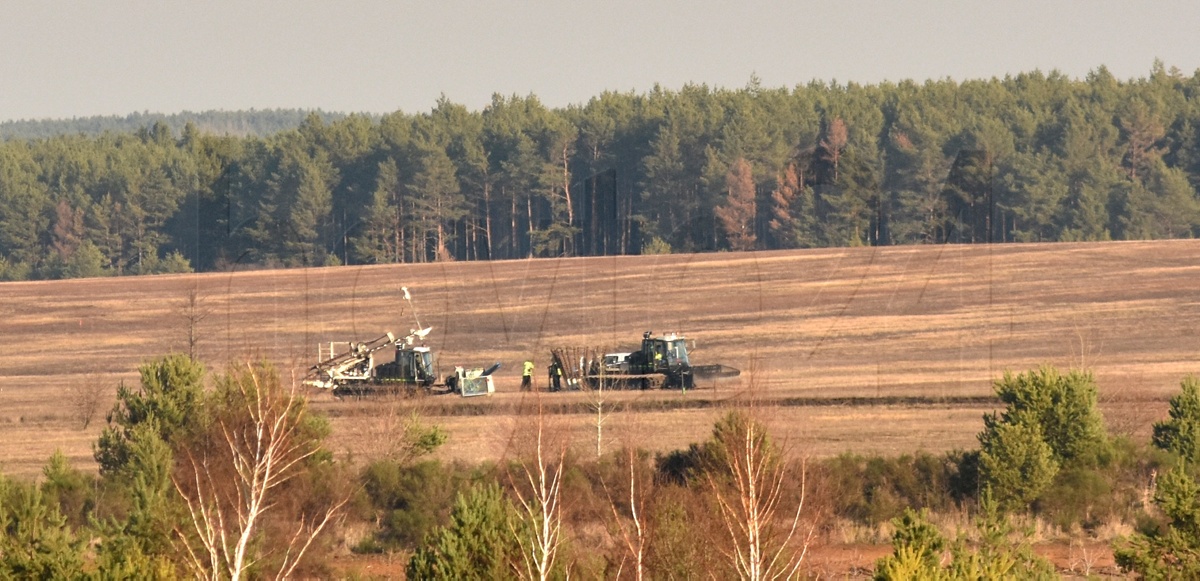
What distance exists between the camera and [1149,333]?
198ft

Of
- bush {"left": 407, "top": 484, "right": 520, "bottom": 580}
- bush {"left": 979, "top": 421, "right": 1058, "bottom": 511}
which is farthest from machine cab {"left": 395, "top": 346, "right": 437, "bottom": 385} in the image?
bush {"left": 407, "top": 484, "right": 520, "bottom": 580}

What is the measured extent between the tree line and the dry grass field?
8.29 meters

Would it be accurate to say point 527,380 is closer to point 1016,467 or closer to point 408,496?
point 408,496

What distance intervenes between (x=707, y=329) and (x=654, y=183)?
4676cm

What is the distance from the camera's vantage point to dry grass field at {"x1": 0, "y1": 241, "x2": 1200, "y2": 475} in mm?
43281

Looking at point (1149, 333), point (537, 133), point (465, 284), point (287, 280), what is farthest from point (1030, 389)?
point (537, 133)

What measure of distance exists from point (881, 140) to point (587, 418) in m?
75.6

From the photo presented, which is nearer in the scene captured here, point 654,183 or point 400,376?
point 400,376

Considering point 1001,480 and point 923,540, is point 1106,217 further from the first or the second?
point 923,540

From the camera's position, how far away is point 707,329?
65.4 meters

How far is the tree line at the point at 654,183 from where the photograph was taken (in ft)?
326

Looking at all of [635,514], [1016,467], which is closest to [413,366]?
[1016,467]

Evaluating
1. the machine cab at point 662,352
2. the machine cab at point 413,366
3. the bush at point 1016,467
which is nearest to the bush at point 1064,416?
the bush at point 1016,467

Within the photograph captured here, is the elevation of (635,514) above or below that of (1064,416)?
above
